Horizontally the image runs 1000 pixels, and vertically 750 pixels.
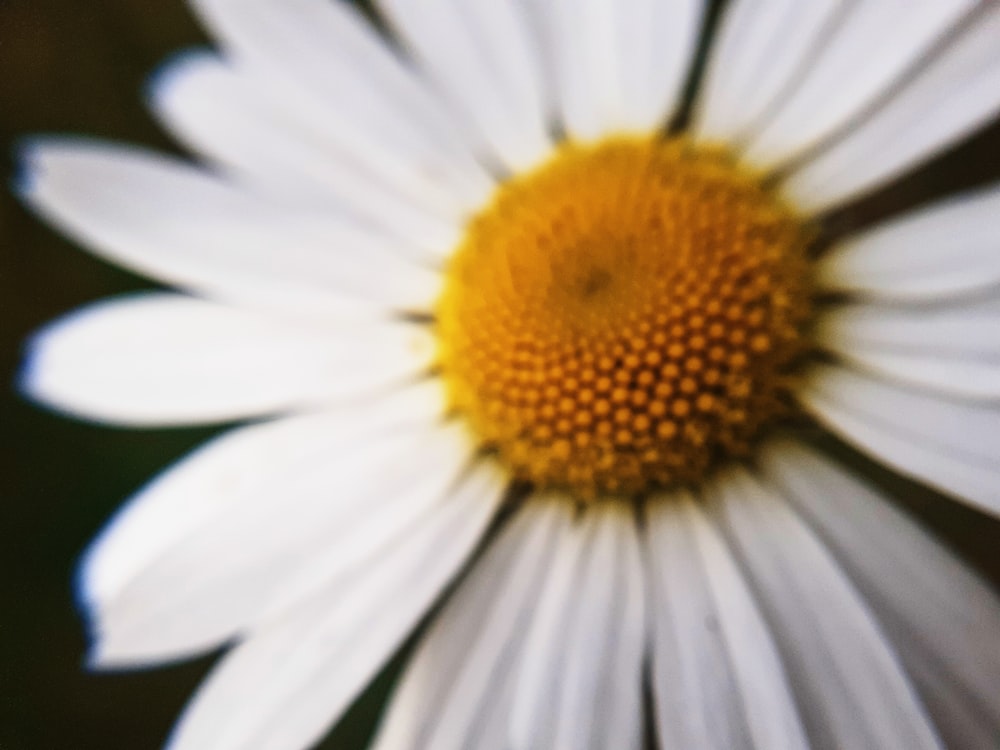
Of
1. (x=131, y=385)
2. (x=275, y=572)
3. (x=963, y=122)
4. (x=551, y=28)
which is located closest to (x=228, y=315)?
(x=131, y=385)

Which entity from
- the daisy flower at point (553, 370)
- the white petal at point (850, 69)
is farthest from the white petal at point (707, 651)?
the white petal at point (850, 69)

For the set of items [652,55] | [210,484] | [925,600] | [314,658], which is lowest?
[925,600]

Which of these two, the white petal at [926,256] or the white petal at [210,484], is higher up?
the white petal at [210,484]

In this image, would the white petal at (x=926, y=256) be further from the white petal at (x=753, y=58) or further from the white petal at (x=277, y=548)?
the white petal at (x=277, y=548)

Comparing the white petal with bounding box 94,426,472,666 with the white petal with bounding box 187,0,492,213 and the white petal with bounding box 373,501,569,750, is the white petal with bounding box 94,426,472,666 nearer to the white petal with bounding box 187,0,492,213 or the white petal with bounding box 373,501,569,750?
the white petal with bounding box 373,501,569,750

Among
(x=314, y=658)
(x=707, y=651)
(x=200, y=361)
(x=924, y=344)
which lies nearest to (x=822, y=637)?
(x=707, y=651)

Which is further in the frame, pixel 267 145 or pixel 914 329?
pixel 267 145

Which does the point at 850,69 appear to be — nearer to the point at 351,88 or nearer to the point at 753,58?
the point at 753,58

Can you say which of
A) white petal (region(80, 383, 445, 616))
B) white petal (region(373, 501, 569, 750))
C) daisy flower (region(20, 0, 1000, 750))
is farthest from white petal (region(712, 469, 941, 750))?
white petal (region(80, 383, 445, 616))

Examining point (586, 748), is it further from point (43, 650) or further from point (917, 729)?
point (43, 650)
